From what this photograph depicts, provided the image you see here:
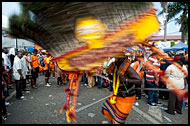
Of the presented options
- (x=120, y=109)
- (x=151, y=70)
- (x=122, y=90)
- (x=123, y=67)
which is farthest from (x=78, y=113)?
(x=151, y=70)

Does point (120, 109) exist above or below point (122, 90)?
below

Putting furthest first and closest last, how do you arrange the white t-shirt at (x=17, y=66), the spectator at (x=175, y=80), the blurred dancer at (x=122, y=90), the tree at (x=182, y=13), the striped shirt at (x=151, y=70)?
1. the tree at (x=182, y=13)
2. the white t-shirt at (x=17, y=66)
3. the striped shirt at (x=151, y=70)
4. the spectator at (x=175, y=80)
5. the blurred dancer at (x=122, y=90)

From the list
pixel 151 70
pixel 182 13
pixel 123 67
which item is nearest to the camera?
pixel 123 67

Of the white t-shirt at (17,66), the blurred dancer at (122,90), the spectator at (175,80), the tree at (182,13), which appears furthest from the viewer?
the tree at (182,13)

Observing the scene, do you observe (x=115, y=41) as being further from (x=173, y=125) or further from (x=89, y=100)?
(x=89, y=100)

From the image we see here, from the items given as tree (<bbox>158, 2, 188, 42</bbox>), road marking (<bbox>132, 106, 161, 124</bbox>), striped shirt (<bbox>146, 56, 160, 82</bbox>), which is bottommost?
road marking (<bbox>132, 106, 161, 124</bbox>)

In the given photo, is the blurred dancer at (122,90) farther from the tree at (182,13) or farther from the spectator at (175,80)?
the tree at (182,13)

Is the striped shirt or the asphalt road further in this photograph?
the striped shirt

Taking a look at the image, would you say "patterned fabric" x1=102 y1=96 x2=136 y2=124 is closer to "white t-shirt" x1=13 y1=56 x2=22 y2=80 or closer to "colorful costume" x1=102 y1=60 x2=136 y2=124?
"colorful costume" x1=102 y1=60 x2=136 y2=124

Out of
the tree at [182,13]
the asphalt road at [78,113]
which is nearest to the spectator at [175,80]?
the asphalt road at [78,113]

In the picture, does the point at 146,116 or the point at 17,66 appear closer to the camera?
the point at 146,116

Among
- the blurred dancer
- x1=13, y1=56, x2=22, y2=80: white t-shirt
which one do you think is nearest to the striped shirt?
the blurred dancer

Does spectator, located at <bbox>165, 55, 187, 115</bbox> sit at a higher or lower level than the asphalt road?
higher

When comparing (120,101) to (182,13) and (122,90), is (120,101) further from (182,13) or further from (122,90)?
(182,13)
